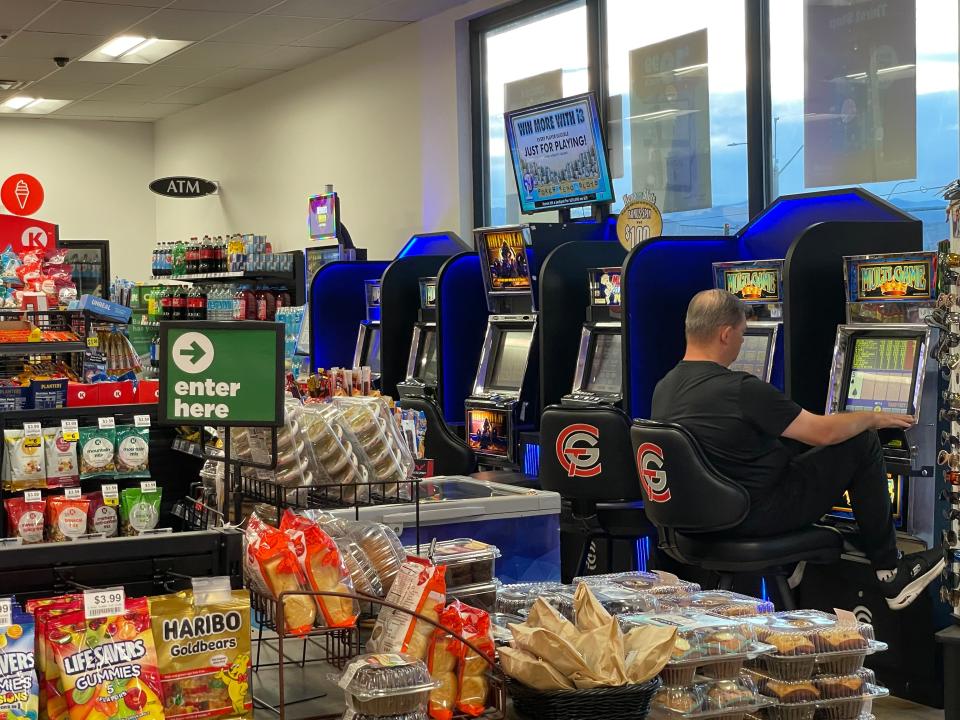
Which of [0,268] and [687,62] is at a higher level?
[687,62]

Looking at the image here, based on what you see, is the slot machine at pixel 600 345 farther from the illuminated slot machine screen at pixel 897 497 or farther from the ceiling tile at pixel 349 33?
the ceiling tile at pixel 349 33

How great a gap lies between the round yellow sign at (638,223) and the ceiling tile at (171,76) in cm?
566

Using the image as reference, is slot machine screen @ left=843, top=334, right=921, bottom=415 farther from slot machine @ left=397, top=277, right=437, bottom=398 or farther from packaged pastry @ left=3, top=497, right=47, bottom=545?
slot machine @ left=397, top=277, right=437, bottom=398

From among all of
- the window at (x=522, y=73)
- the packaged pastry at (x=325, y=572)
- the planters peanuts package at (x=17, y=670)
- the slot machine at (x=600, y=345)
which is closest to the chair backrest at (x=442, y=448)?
the slot machine at (x=600, y=345)

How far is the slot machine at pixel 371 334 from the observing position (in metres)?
7.89

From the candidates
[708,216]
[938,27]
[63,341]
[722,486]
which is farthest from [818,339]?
[63,341]

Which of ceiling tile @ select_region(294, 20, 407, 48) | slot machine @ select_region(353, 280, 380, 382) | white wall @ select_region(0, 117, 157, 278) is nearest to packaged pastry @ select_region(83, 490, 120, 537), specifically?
slot machine @ select_region(353, 280, 380, 382)

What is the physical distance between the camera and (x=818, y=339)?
14.8 feet

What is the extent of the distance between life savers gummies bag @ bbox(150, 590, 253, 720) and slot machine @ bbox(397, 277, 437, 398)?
17.1ft

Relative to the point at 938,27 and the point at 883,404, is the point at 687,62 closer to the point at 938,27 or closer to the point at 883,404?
the point at 938,27

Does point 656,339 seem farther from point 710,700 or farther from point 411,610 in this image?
point 411,610

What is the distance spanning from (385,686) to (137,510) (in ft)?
8.60

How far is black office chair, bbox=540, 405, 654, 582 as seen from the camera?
14.9 ft

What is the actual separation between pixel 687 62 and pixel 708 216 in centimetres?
87
